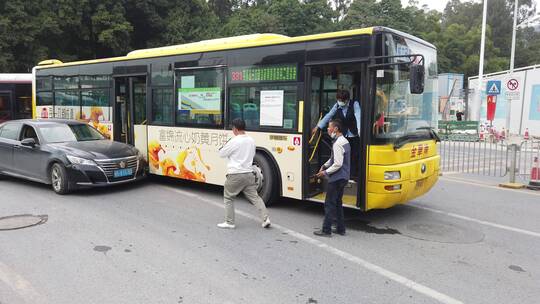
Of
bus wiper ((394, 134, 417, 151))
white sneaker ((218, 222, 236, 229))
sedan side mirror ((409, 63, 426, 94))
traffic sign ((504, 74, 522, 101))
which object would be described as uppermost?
traffic sign ((504, 74, 522, 101))

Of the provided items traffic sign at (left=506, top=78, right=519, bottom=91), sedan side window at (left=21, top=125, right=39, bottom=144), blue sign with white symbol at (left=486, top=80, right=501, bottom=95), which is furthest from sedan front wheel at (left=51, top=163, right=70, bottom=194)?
blue sign with white symbol at (left=486, top=80, right=501, bottom=95)

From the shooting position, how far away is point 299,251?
5.48 meters

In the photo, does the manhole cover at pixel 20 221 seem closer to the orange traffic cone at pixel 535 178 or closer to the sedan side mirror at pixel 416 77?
the sedan side mirror at pixel 416 77

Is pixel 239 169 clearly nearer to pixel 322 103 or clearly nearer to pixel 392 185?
pixel 322 103

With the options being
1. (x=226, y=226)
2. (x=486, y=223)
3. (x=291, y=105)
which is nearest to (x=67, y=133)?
(x=226, y=226)

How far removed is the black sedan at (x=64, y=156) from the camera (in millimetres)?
8469

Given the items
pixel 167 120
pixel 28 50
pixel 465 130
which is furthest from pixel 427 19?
pixel 167 120

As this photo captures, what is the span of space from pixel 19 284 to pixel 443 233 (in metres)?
5.49

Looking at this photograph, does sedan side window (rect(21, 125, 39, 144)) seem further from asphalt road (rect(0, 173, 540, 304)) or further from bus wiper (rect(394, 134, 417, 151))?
bus wiper (rect(394, 134, 417, 151))

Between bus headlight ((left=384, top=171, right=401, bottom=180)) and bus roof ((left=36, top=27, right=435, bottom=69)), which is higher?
bus roof ((left=36, top=27, right=435, bottom=69))

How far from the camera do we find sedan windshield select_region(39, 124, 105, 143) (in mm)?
9227

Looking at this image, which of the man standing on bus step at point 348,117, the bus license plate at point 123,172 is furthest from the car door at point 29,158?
the man standing on bus step at point 348,117

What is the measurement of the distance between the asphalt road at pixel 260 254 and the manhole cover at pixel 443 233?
0.05 ft

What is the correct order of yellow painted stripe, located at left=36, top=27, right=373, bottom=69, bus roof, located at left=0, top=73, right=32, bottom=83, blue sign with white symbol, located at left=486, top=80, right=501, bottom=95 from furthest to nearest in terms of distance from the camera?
bus roof, located at left=0, top=73, right=32, bottom=83 < blue sign with white symbol, located at left=486, top=80, right=501, bottom=95 < yellow painted stripe, located at left=36, top=27, right=373, bottom=69
